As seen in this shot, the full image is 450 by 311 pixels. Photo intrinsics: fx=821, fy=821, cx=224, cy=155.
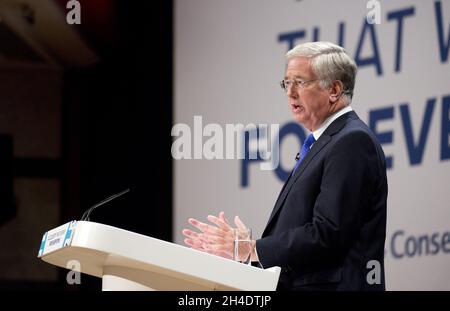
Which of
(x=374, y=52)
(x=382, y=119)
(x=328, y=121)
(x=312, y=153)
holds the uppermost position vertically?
(x=374, y=52)

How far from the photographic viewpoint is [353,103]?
401cm

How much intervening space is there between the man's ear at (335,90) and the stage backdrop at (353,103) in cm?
130

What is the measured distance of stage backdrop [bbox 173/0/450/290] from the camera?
3.85 metres

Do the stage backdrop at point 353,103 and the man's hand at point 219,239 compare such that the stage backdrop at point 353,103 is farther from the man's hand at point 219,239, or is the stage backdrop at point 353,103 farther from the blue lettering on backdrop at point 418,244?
the man's hand at point 219,239

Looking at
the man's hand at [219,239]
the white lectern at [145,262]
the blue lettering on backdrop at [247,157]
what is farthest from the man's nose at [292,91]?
the blue lettering on backdrop at [247,157]

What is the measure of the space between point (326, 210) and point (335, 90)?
47 centimetres

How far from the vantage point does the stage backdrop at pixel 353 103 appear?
12.6 feet

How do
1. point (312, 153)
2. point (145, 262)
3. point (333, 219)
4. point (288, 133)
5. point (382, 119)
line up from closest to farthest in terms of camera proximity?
point (145, 262) < point (333, 219) < point (312, 153) < point (382, 119) < point (288, 133)

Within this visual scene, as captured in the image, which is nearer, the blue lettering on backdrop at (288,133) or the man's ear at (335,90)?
the man's ear at (335,90)

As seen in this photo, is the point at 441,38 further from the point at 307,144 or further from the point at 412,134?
the point at 307,144

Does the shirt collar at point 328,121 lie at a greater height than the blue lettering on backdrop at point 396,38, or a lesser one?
lesser

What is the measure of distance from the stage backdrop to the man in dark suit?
132 centimetres

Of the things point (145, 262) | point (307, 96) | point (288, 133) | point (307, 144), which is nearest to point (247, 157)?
point (288, 133)

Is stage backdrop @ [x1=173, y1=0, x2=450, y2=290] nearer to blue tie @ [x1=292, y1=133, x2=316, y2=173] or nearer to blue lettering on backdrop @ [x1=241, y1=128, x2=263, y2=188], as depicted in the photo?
blue lettering on backdrop @ [x1=241, y1=128, x2=263, y2=188]
